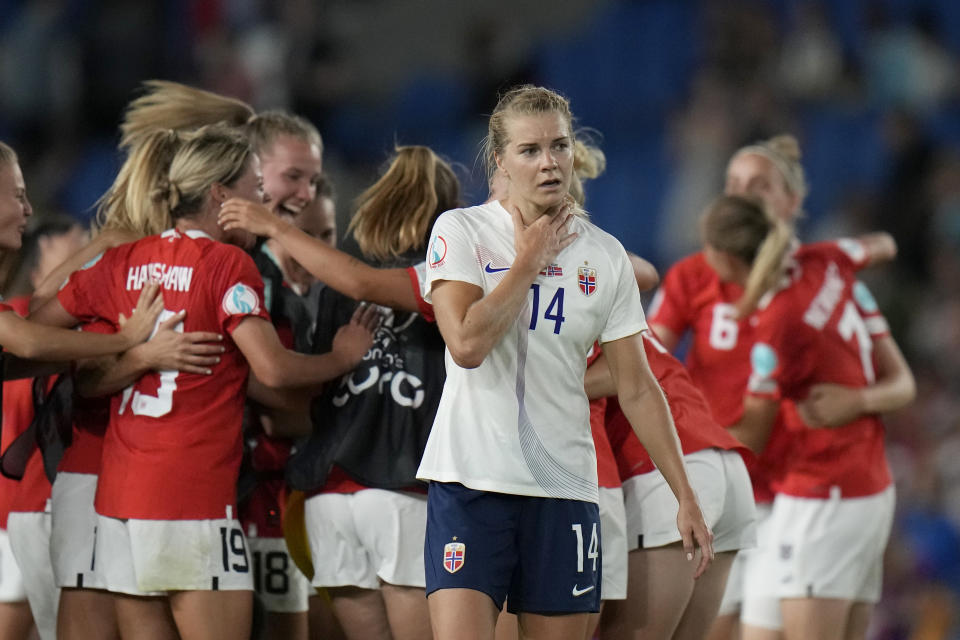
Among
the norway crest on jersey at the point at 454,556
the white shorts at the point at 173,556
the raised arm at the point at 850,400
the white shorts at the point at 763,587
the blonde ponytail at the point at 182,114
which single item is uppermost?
the blonde ponytail at the point at 182,114

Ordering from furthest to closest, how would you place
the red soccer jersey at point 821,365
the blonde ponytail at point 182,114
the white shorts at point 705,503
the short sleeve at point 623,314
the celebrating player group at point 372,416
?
1. the red soccer jersey at point 821,365
2. the blonde ponytail at point 182,114
3. the white shorts at point 705,503
4. the short sleeve at point 623,314
5. the celebrating player group at point 372,416

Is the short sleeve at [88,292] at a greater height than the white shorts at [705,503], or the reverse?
the short sleeve at [88,292]

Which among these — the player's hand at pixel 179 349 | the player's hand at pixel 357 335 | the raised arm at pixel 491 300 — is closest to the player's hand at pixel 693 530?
the raised arm at pixel 491 300

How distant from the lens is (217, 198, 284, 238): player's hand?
4.26 meters

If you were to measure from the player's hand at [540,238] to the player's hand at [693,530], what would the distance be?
80 cm

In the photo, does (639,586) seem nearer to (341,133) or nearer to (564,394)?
(564,394)

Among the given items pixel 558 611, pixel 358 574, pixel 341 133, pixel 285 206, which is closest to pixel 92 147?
pixel 341 133

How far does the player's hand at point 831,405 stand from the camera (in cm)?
555

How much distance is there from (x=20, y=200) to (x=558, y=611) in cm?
231

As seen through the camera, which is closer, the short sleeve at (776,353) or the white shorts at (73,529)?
the white shorts at (73,529)

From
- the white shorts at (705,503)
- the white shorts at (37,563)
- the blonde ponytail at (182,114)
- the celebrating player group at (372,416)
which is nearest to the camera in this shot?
the celebrating player group at (372,416)

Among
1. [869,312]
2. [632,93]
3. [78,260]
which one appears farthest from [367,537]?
[632,93]

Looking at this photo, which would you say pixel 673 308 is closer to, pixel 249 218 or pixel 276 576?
pixel 276 576

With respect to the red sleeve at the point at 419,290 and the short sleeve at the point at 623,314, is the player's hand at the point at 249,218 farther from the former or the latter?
the short sleeve at the point at 623,314
